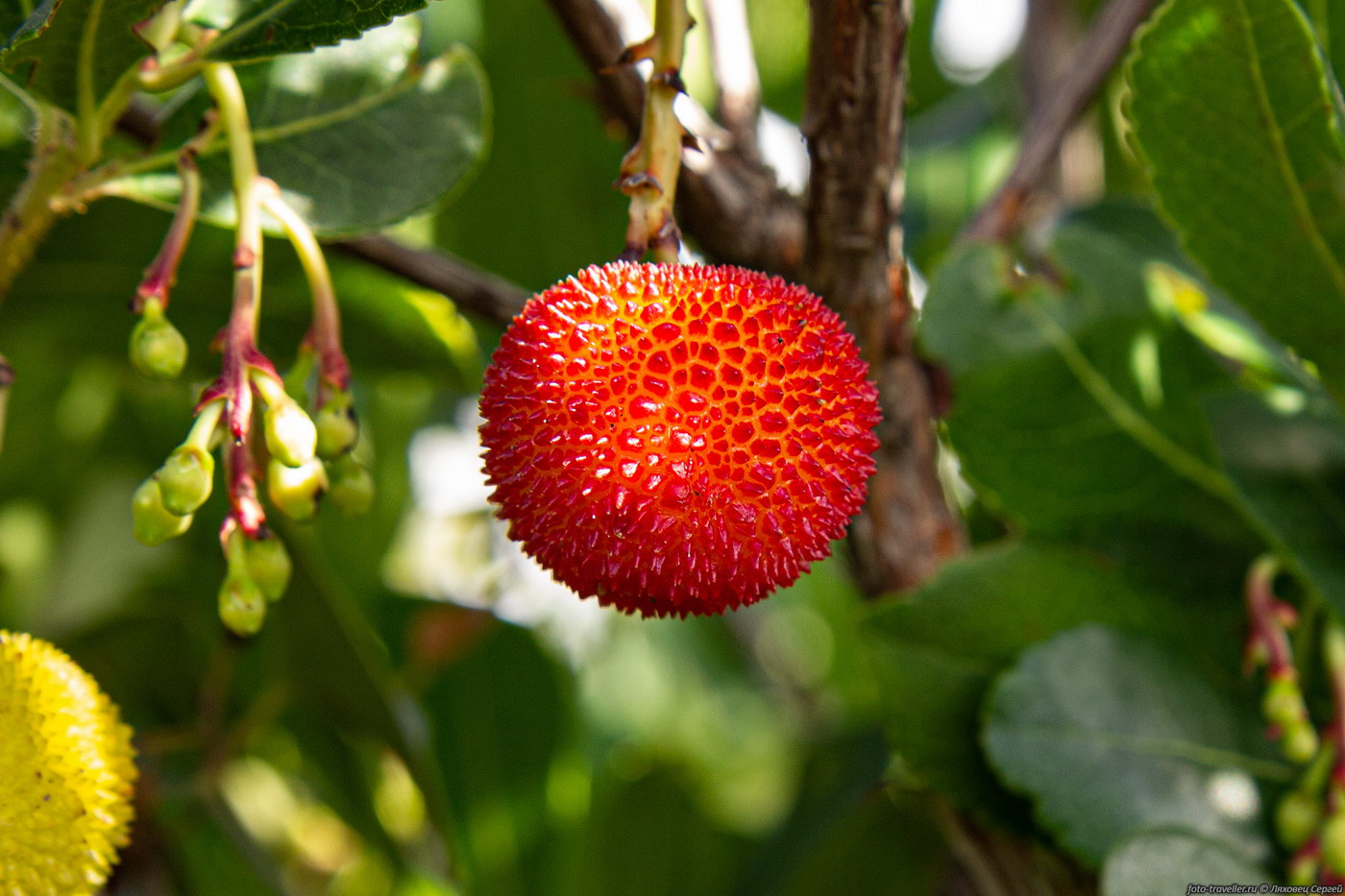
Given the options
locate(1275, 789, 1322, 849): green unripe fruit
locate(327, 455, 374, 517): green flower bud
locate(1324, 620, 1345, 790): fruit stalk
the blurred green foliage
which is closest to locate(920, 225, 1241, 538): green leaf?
the blurred green foliage

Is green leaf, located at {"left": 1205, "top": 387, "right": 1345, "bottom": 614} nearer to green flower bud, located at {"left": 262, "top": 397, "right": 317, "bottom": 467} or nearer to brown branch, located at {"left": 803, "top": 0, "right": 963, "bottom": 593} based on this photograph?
brown branch, located at {"left": 803, "top": 0, "right": 963, "bottom": 593}

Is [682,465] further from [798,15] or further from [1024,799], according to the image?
[798,15]

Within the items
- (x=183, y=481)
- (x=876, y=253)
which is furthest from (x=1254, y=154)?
(x=183, y=481)

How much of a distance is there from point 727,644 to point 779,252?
1.52m

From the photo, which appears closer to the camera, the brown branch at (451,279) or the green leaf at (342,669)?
the brown branch at (451,279)

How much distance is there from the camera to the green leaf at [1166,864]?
0.94 m

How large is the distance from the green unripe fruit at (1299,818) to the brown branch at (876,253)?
367 mm

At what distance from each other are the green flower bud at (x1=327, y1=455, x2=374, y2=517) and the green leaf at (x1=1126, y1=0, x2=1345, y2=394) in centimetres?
67

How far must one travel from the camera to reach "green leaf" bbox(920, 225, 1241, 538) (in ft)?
3.86

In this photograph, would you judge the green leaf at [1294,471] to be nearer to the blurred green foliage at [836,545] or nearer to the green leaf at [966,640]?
the blurred green foliage at [836,545]

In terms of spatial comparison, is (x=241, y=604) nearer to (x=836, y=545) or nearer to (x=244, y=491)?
(x=244, y=491)

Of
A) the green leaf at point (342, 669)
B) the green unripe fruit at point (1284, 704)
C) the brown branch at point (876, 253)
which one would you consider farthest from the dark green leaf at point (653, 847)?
the green unripe fruit at point (1284, 704)

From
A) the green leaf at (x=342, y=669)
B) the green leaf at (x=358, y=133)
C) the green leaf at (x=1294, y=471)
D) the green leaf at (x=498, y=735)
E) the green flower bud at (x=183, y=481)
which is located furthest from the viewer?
the green leaf at (x=498, y=735)

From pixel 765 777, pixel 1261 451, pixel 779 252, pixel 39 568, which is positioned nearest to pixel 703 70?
pixel 779 252
